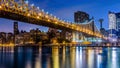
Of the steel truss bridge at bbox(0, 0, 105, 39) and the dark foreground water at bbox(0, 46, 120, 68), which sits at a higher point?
the steel truss bridge at bbox(0, 0, 105, 39)

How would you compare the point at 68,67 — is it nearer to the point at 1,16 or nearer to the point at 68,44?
the point at 1,16

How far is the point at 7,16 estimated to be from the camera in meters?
39.8

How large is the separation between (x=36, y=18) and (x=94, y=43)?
56.9 m

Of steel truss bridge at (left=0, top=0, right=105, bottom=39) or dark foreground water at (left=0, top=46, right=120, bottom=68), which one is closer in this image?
dark foreground water at (left=0, top=46, right=120, bottom=68)

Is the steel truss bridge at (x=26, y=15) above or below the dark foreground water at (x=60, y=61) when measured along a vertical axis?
above

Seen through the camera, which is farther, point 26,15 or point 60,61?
point 26,15

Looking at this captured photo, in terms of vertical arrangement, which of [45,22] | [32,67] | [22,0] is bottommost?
[32,67]

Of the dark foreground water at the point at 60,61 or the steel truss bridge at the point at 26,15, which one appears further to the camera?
the steel truss bridge at the point at 26,15

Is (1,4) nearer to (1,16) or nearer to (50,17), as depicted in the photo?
(1,16)

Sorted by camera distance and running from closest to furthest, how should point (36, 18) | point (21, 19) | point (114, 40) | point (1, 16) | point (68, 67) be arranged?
point (68, 67)
point (1, 16)
point (21, 19)
point (36, 18)
point (114, 40)

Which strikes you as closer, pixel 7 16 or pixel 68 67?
pixel 68 67

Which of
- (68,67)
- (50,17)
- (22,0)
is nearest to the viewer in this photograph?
(68,67)

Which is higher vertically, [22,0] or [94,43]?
[22,0]

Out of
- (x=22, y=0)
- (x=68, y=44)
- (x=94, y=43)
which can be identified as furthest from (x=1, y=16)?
(x=94, y=43)
